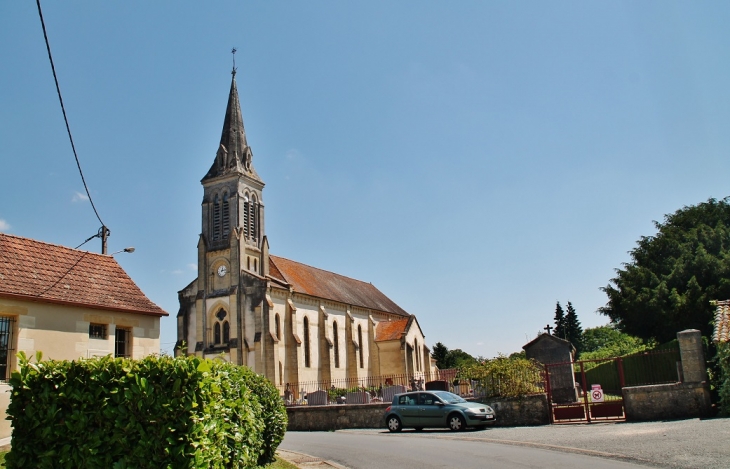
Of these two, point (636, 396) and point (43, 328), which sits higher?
point (43, 328)

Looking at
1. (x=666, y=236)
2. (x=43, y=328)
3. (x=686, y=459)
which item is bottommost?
(x=686, y=459)

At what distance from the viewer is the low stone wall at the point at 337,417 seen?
77.1 ft

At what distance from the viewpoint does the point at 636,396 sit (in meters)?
18.6

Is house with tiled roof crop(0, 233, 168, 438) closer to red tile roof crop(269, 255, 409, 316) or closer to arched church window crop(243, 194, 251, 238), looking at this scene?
arched church window crop(243, 194, 251, 238)

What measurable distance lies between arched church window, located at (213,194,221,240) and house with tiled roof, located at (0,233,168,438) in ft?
87.7

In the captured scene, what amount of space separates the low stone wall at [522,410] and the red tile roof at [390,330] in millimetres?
30907

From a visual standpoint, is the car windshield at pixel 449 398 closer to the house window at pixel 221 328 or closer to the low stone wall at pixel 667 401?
the low stone wall at pixel 667 401

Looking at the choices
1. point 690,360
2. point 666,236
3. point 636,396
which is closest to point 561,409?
point 636,396

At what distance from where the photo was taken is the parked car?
65.3 feet

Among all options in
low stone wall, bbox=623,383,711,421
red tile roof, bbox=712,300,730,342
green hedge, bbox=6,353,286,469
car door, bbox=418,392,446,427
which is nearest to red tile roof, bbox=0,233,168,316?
green hedge, bbox=6,353,286,469

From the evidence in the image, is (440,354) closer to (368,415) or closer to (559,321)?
(559,321)

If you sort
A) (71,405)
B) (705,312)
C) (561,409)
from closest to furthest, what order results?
(71,405) < (561,409) < (705,312)

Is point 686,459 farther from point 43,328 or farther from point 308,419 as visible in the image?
point 308,419

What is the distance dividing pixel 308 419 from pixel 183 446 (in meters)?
17.8
